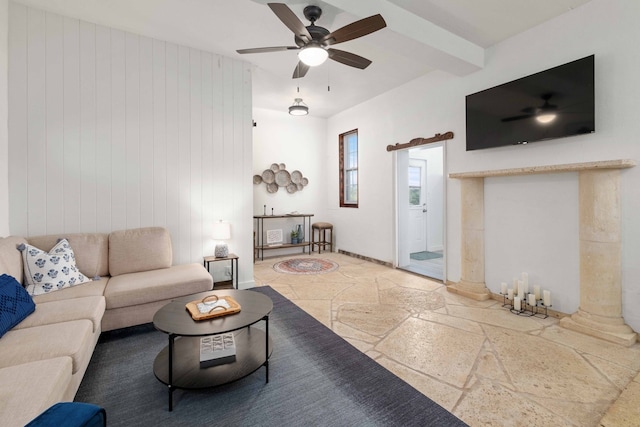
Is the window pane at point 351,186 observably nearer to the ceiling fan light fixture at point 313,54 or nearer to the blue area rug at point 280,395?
the ceiling fan light fixture at point 313,54

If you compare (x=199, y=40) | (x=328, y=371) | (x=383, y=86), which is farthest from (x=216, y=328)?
(x=383, y=86)

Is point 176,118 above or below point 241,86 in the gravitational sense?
below

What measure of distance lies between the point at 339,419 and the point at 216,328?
924 millimetres

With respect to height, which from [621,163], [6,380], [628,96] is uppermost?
[628,96]

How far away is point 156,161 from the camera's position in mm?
3664

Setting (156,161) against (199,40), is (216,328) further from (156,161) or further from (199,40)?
(199,40)

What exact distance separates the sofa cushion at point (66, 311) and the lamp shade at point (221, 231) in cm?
154

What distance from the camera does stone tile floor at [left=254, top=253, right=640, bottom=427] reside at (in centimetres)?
180

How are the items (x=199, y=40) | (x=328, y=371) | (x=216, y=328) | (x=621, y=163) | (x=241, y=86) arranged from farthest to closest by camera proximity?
(x=241, y=86) < (x=199, y=40) < (x=621, y=163) < (x=328, y=371) < (x=216, y=328)

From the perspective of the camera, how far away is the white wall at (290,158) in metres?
6.39

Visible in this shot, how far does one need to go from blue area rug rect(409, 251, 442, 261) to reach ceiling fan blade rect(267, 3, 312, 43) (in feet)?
15.8

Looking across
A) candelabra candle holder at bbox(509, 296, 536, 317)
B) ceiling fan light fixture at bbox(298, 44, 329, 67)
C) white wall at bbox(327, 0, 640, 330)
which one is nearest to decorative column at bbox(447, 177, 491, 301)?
white wall at bbox(327, 0, 640, 330)

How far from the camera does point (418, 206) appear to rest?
6855 mm

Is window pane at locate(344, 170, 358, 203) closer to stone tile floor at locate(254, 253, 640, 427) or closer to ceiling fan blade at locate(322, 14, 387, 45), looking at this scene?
stone tile floor at locate(254, 253, 640, 427)
